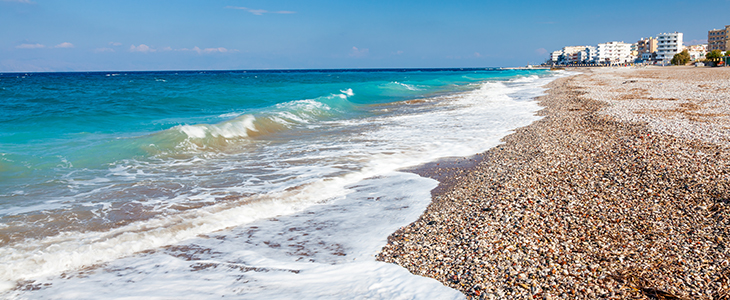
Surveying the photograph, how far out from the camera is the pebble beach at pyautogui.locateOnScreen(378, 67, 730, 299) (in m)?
3.19

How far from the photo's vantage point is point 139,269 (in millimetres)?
4039

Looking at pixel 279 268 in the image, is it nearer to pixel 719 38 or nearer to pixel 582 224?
pixel 582 224

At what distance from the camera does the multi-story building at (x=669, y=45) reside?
379 ft

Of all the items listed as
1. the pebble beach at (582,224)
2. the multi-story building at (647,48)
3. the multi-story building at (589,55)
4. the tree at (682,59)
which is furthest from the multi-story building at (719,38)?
the pebble beach at (582,224)

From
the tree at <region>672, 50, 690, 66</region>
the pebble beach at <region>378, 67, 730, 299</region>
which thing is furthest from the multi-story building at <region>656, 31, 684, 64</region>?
the pebble beach at <region>378, 67, 730, 299</region>

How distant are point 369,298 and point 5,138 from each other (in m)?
14.4

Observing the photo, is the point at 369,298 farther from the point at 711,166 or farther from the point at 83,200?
the point at 711,166

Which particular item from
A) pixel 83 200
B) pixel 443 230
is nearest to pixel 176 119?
pixel 83 200

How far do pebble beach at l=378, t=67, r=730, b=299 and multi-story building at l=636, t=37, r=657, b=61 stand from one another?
15112 cm

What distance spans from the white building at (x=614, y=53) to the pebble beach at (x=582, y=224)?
565 feet

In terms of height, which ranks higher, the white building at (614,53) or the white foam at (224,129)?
the white building at (614,53)

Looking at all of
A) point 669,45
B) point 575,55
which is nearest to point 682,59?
point 669,45

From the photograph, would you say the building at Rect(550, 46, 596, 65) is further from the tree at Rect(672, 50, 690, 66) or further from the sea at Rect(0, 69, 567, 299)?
the sea at Rect(0, 69, 567, 299)

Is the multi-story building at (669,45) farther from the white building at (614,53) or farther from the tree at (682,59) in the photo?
the tree at (682,59)
